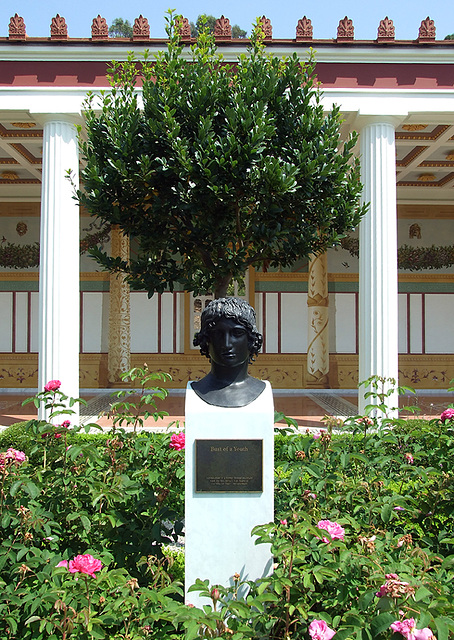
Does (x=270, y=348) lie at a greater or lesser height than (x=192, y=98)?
lesser

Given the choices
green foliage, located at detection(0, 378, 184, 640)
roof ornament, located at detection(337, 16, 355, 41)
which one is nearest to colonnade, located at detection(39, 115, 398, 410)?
roof ornament, located at detection(337, 16, 355, 41)

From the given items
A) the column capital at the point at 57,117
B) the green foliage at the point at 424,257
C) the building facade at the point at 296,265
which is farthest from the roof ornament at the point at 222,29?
the green foliage at the point at 424,257

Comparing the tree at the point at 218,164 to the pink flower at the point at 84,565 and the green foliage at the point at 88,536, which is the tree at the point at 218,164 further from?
the pink flower at the point at 84,565

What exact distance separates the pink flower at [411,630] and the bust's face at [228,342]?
167cm

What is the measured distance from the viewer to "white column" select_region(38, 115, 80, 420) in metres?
8.20

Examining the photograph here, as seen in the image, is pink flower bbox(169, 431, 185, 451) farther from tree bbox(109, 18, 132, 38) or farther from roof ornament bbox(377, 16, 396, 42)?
tree bbox(109, 18, 132, 38)

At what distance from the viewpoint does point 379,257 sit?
27.3 ft

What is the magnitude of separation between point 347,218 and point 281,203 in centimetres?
78

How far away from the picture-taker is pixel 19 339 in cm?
1470

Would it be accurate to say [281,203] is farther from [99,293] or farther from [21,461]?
[99,293]

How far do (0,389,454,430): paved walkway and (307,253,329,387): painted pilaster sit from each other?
463mm

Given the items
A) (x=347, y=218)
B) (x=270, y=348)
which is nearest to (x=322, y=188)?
(x=347, y=218)

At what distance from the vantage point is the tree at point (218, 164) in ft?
16.5

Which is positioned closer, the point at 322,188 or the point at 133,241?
the point at 322,188
